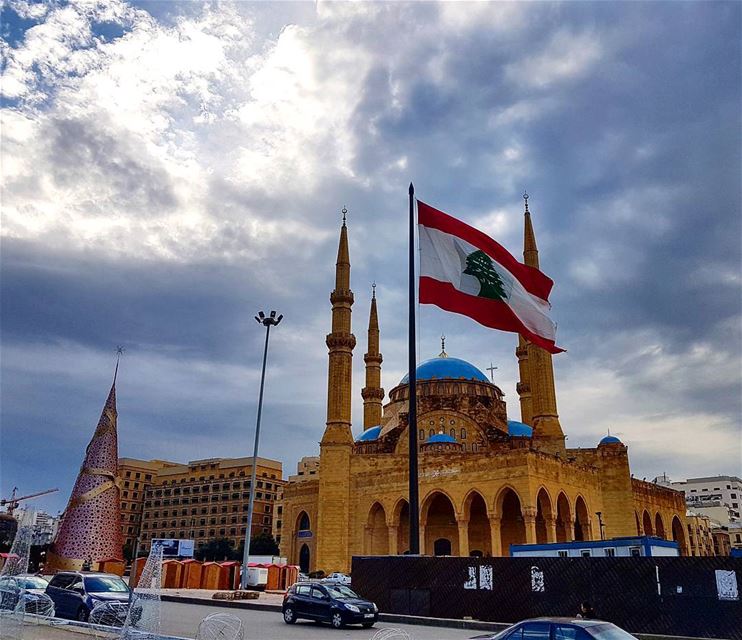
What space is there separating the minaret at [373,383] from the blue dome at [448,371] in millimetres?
5183

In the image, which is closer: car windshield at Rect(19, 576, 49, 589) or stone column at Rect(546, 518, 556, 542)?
car windshield at Rect(19, 576, 49, 589)

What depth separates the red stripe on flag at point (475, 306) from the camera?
1666 centimetres

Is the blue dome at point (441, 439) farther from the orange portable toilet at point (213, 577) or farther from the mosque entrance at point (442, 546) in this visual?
the orange portable toilet at point (213, 577)

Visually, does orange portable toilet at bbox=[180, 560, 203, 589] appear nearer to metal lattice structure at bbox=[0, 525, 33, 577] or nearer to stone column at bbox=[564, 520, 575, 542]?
metal lattice structure at bbox=[0, 525, 33, 577]

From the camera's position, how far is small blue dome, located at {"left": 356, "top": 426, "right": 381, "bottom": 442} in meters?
55.3

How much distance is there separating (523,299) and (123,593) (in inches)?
513

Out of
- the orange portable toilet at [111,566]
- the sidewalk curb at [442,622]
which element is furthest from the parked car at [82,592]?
the orange portable toilet at [111,566]

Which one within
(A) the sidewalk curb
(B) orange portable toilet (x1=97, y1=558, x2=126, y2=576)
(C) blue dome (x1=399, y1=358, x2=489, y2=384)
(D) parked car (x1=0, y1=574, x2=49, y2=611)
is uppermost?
(C) blue dome (x1=399, y1=358, x2=489, y2=384)

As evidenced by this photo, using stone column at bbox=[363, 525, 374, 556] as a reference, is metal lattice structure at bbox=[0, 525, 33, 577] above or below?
below

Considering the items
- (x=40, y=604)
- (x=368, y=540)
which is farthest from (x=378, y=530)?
Answer: (x=40, y=604)

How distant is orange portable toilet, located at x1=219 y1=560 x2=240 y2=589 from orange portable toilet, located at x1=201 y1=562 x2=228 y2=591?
0.13 m

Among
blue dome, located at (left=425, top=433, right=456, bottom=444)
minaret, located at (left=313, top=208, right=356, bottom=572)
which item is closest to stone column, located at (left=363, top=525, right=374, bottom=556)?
minaret, located at (left=313, top=208, right=356, bottom=572)

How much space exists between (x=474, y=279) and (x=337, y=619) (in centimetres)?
952

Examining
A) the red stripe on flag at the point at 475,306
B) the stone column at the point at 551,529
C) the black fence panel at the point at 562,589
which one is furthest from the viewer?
the stone column at the point at 551,529
